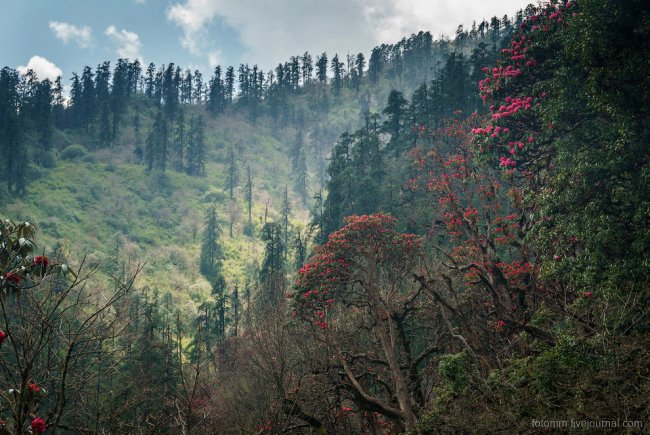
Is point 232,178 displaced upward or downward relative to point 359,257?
upward

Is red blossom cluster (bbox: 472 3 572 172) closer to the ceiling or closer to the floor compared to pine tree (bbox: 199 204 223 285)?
closer to the floor

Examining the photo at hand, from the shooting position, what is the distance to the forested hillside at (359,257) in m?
7.20

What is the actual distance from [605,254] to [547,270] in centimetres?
154

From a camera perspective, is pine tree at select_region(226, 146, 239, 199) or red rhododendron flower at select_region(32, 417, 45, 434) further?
pine tree at select_region(226, 146, 239, 199)

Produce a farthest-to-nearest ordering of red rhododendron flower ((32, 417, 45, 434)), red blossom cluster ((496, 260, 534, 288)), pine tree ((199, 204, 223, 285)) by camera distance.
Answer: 1. pine tree ((199, 204, 223, 285))
2. red blossom cluster ((496, 260, 534, 288))
3. red rhododendron flower ((32, 417, 45, 434))

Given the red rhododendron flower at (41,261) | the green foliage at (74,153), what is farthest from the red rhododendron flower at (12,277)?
the green foliage at (74,153)

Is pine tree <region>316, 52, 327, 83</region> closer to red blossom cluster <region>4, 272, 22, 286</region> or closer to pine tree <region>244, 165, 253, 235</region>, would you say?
pine tree <region>244, 165, 253, 235</region>

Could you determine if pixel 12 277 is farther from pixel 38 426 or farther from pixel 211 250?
pixel 211 250

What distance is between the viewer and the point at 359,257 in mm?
20031

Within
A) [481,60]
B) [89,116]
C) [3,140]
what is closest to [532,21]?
[481,60]

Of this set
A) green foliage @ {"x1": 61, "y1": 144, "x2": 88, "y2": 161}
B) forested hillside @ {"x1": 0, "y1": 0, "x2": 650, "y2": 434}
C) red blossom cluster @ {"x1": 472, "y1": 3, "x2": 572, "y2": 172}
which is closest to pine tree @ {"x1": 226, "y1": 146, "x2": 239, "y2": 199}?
forested hillside @ {"x1": 0, "y1": 0, "x2": 650, "y2": 434}

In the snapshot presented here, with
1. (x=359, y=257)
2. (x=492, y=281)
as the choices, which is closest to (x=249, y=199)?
(x=359, y=257)

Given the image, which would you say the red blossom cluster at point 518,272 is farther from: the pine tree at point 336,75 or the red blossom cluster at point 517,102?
the pine tree at point 336,75

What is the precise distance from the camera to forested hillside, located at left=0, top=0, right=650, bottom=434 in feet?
23.6
